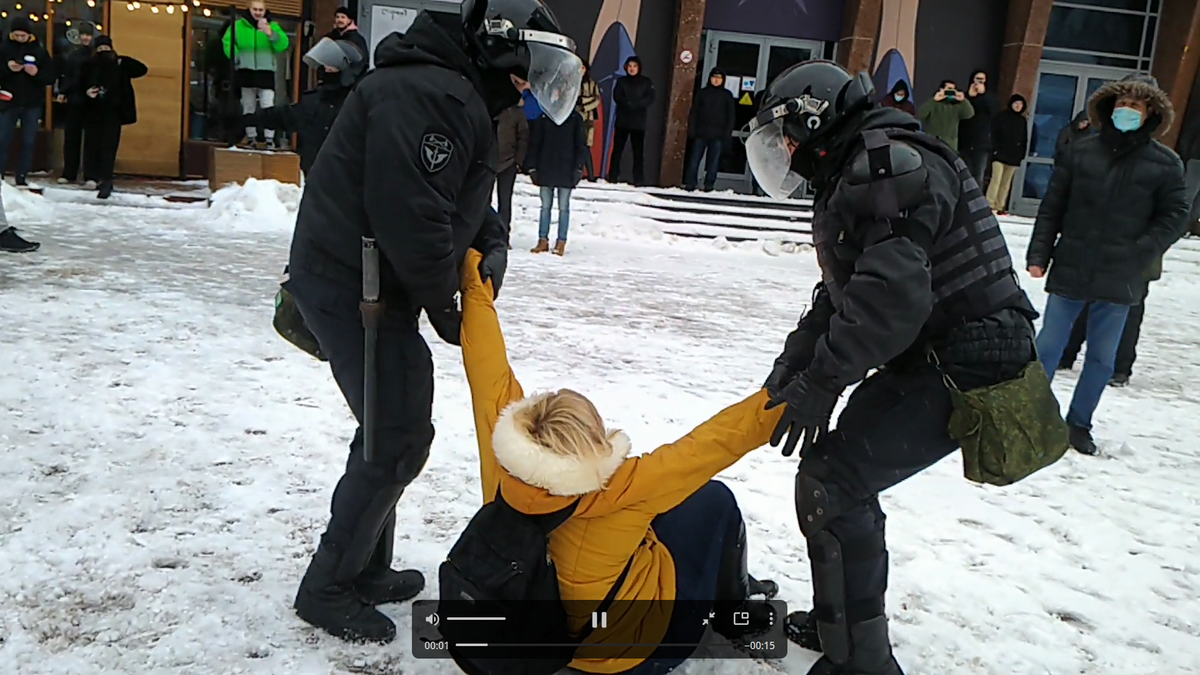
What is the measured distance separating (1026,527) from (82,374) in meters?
4.53

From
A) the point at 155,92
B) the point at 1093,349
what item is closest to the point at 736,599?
the point at 1093,349

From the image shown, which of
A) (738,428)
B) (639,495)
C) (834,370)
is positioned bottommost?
(639,495)

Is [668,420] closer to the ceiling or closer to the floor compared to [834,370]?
closer to the floor

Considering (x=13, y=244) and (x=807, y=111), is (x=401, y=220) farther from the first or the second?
(x=13, y=244)

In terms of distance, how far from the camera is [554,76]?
2588 millimetres

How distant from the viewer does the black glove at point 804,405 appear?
2.21 meters

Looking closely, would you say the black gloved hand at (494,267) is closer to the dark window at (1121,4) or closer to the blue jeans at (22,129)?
the blue jeans at (22,129)

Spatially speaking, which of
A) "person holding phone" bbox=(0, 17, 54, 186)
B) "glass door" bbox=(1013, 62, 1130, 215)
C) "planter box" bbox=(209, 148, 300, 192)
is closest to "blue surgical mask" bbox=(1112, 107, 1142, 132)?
"planter box" bbox=(209, 148, 300, 192)

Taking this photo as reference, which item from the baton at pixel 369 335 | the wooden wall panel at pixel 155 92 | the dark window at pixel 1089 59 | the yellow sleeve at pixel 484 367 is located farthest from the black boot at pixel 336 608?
the dark window at pixel 1089 59

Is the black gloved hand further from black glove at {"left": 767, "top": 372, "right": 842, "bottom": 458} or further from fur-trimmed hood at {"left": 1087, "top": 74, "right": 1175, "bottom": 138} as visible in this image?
fur-trimmed hood at {"left": 1087, "top": 74, "right": 1175, "bottom": 138}

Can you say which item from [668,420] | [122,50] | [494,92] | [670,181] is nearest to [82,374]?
[668,420]

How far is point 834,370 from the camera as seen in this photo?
7.13ft

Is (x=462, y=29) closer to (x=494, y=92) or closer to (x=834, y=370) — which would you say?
(x=494, y=92)

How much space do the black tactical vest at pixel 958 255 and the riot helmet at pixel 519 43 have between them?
2.73ft
